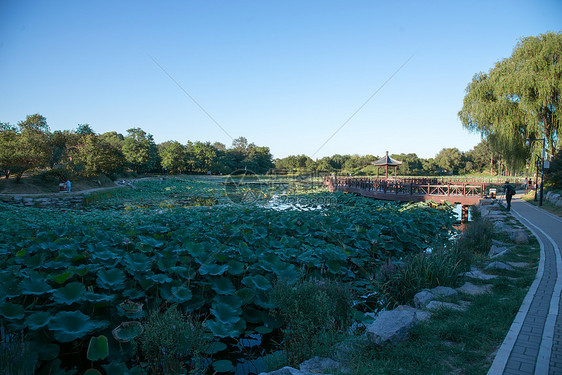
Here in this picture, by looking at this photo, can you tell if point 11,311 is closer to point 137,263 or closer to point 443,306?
point 137,263

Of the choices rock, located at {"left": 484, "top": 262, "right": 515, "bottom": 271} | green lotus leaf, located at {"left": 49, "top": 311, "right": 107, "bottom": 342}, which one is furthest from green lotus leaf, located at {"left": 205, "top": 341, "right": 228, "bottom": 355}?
rock, located at {"left": 484, "top": 262, "right": 515, "bottom": 271}

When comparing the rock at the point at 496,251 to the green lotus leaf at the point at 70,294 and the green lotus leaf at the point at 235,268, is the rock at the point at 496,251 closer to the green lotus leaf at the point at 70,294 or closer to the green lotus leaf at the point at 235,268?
the green lotus leaf at the point at 235,268

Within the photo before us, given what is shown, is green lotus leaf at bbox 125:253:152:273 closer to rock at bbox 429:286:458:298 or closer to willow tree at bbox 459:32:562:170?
rock at bbox 429:286:458:298

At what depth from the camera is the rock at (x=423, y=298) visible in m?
3.99

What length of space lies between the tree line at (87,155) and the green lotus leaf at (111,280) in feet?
66.1

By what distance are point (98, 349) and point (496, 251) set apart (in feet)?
24.4

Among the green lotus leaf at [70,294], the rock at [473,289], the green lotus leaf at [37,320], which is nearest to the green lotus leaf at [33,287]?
the green lotus leaf at [70,294]

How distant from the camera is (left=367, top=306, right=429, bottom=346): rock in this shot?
284 centimetres

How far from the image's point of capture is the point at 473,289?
4.40 m

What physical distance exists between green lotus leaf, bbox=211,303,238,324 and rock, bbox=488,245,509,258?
5790mm

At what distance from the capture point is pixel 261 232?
706cm

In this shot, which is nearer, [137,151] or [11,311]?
[11,311]

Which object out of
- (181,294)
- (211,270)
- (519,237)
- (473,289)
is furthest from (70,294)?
(519,237)

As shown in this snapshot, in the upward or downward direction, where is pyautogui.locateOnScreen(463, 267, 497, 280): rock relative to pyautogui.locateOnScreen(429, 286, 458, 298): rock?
downward
